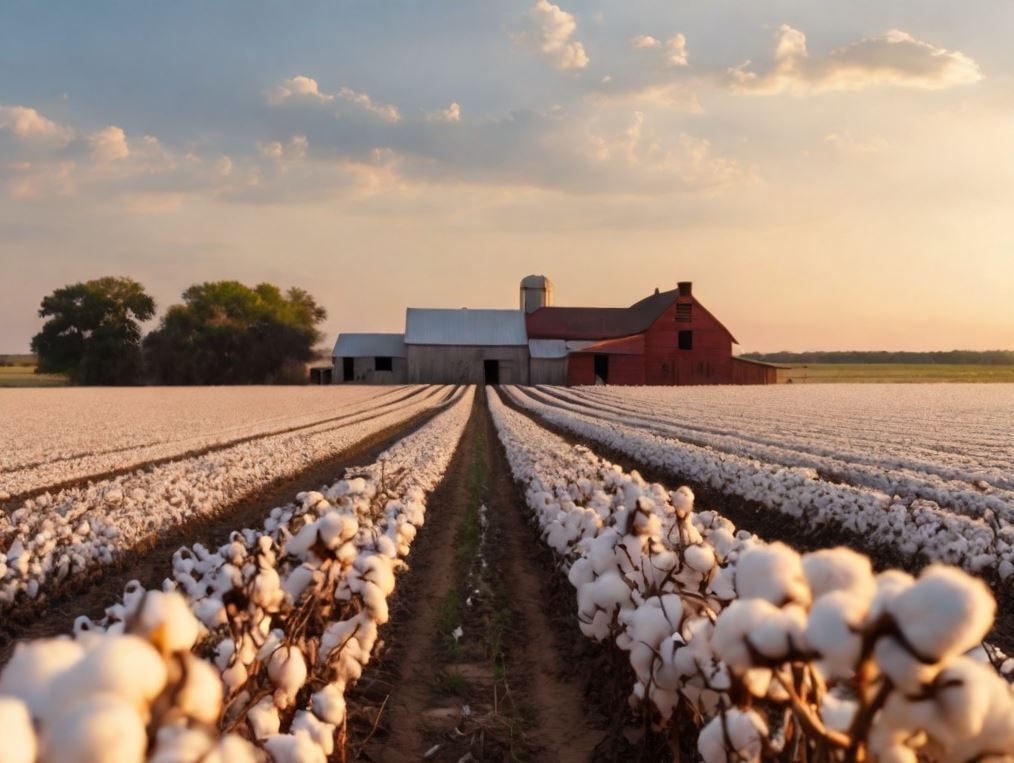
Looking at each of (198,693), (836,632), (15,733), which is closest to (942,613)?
(836,632)

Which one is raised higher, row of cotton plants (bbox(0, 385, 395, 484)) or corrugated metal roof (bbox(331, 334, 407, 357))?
corrugated metal roof (bbox(331, 334, 407, 357))

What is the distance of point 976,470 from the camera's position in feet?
49.8

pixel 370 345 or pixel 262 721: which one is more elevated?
pixel 370 345

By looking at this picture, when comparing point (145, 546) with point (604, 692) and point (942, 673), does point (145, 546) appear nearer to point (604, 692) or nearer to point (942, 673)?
point (604, 692)

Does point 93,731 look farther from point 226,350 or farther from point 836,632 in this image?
point 226,350

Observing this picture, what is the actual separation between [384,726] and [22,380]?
104 metres

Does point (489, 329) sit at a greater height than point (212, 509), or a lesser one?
greater

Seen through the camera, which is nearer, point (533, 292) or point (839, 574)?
point (839, 574)

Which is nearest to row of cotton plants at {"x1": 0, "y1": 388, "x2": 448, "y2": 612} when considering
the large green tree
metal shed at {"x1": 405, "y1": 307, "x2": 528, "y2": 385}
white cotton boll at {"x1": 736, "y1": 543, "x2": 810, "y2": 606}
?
white cotton boll at {"x1": 736, "y1": 543, "x2": 810, "y2": 606}

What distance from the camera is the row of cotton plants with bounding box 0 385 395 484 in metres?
20.0

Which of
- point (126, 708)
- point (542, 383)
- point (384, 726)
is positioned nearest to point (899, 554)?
point (384, 726)

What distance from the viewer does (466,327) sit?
7219 centimetres

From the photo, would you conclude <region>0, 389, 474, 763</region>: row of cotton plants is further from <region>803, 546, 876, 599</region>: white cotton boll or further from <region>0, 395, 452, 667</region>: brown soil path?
<region>0, 395, 452, 667</region>: brown soil path

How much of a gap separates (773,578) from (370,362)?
6932cm
